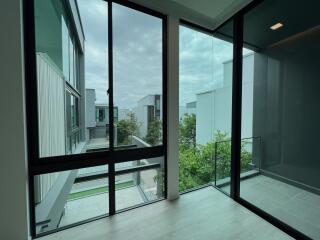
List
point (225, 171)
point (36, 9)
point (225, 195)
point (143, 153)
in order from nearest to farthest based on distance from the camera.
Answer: point (36, 9)
point (143, 153)
point (225, 195)
point (225, 171)

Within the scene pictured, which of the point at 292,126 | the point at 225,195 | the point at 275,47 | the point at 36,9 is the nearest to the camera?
the point at 36,9

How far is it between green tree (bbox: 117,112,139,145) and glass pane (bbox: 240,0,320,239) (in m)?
1.77

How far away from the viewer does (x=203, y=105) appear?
11.6ft

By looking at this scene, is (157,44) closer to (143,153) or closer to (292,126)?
(143,153)

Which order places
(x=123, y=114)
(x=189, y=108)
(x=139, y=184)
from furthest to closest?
(x=189, y=108), (x=139, y=184), (x=123, y=114)

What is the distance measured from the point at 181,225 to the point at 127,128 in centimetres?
149

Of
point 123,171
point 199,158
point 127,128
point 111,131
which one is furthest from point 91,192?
point 199,158

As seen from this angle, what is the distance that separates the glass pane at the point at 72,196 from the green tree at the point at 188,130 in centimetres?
158

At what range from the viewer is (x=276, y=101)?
2.22 m

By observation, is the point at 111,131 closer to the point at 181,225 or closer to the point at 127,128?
the point at 127,128

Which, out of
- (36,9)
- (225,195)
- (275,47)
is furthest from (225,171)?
(36,9)

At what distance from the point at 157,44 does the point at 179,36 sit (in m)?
0.40

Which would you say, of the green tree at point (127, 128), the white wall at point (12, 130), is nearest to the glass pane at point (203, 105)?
the green tree at point (127, 128)

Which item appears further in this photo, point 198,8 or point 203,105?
point 203,105
